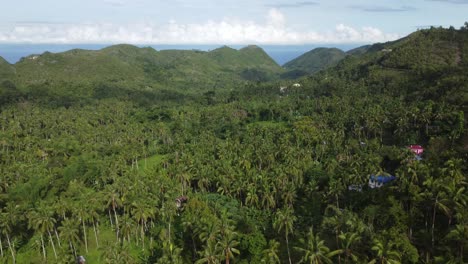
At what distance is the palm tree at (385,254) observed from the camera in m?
48.8

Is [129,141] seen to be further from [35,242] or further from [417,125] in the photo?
[417,125]

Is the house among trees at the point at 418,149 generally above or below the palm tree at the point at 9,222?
above

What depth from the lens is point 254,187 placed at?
290 feet

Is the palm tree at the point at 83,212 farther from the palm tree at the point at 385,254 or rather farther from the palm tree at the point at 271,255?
the palm tree at the point at 385,254

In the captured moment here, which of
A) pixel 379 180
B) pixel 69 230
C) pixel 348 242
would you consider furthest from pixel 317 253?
pixel 379 180

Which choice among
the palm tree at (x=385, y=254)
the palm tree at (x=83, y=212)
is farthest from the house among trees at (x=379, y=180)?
the palm tree at (x=83, y=212)

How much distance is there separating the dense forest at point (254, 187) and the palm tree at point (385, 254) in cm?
17

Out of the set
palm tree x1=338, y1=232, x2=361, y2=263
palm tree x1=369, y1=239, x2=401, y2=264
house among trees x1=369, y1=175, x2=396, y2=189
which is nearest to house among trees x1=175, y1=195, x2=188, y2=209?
house among trees x1=369, y1=175, x2=396, y2=189

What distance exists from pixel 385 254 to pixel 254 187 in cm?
4176

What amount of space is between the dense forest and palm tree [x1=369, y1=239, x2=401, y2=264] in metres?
0.17

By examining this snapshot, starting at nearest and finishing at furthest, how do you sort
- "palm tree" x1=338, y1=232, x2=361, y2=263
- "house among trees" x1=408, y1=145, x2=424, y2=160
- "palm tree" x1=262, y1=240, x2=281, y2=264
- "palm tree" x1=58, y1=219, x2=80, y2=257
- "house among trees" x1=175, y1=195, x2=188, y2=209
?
1. "palm tree" x1=338, y1=232, x2=361, y2=263
2. "palm tree" x1=262, y1=240, x2=281, y2=264
3. "palm tree" x1=58, y1=219, x2=80, y2=257
4. "house among trees" x1=175, y1=195, x2=188, y2=209
5. "house among trees" x1=408, y1=145, x2=424, y2=160

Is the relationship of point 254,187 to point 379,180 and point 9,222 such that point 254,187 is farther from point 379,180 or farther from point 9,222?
point 9,222

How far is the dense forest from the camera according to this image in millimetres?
60219

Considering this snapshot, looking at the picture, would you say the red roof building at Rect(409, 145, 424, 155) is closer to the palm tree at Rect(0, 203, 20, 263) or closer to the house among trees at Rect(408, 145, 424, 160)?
the house among trees at Rect(408, 145, 424, 160)
